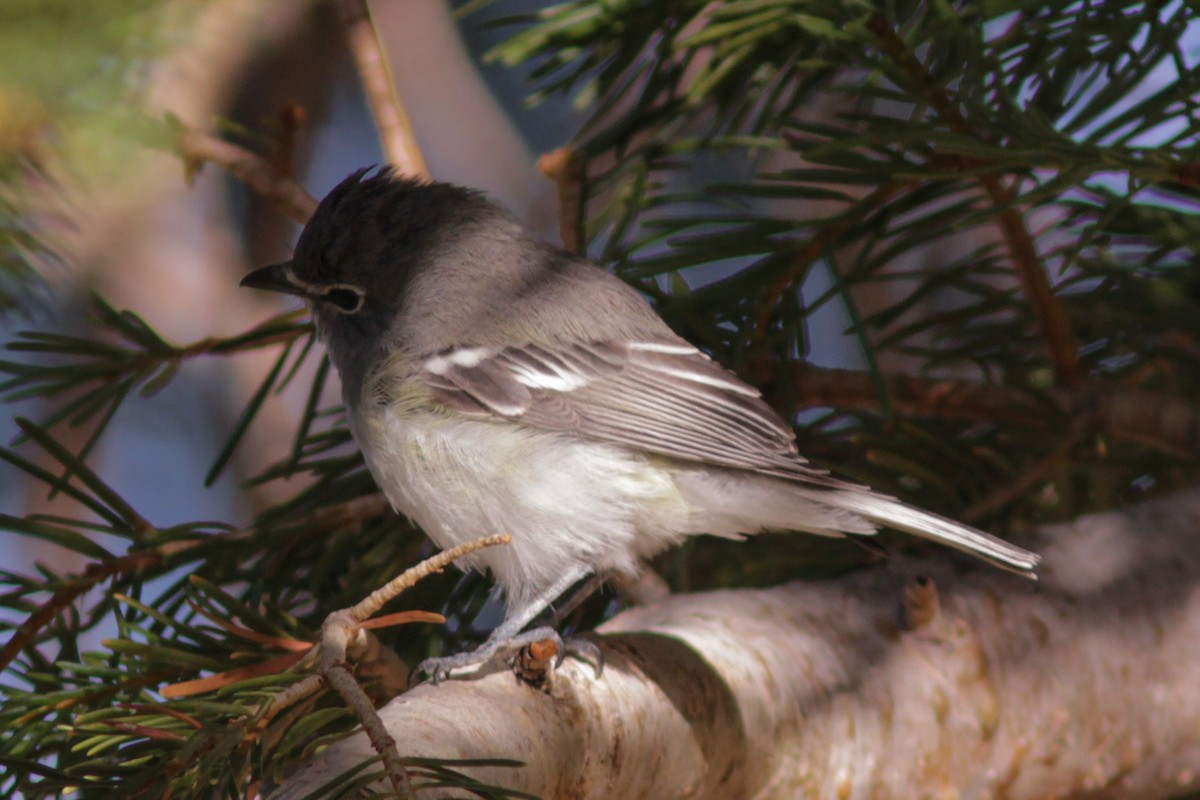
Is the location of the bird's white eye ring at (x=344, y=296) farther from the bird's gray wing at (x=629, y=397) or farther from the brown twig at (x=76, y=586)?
the brown twig at (x=76, y=586)

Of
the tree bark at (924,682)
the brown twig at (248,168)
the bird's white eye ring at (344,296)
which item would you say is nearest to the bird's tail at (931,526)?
the tree bark at (924,682)

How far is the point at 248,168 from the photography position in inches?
78.8

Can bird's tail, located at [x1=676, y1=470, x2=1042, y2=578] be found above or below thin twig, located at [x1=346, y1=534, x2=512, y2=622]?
below

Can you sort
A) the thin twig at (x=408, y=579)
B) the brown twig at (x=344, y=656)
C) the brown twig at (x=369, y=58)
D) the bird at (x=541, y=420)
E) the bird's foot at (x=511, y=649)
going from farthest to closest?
the brown twig at (x=369, y=58) → the bird at (x=541, y=420) → the bird's foot at (x=511, y=649) → the thin twig at (x=408, y=579) → the brown twig at (x=344, y=656)

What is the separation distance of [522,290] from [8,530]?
3.14 feet

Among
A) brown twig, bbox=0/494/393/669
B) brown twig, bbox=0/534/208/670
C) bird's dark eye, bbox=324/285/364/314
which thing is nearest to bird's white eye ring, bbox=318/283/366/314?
bird's dark eye, bbox=324/285/364/314

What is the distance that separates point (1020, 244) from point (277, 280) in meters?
1.32

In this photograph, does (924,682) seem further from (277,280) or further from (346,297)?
(277,280)

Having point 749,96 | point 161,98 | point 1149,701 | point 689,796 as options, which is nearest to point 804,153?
point 749,96

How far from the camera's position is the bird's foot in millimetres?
1503

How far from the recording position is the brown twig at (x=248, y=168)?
1.95 meters

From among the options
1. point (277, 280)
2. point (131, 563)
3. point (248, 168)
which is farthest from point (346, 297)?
point (131, 563)

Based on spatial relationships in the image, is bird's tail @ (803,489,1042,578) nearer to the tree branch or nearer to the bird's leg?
the tree branch

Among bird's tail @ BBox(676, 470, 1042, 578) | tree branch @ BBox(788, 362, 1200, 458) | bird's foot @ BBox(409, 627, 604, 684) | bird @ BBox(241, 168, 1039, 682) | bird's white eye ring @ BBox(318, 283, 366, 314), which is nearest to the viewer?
bird's foot @ BBox(409, 627, 604, 684)
